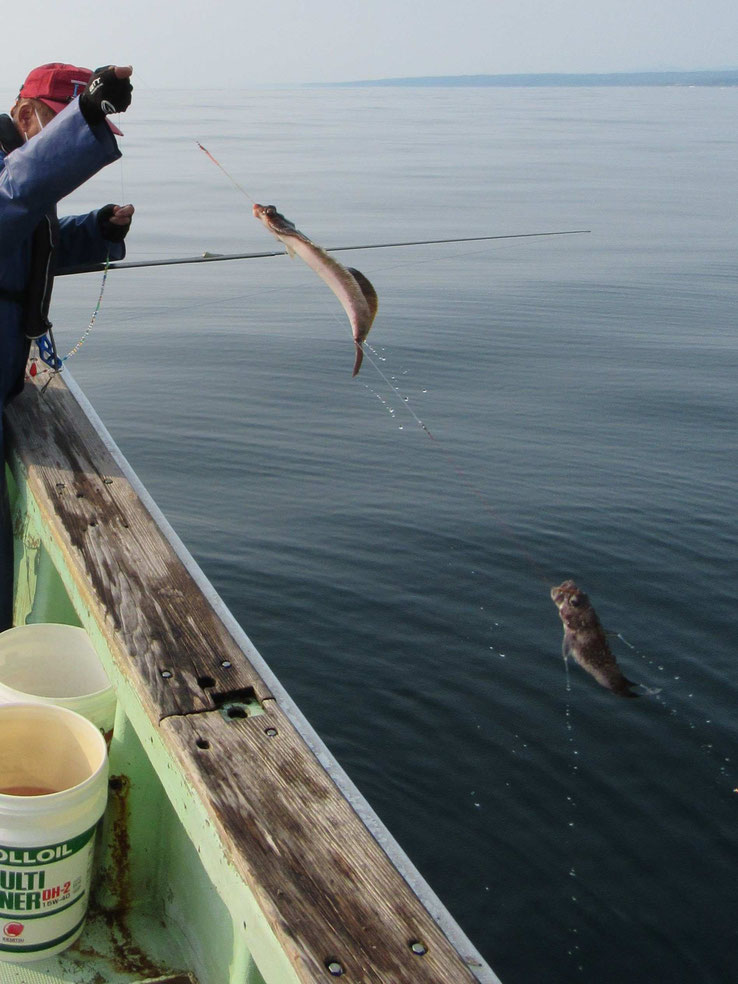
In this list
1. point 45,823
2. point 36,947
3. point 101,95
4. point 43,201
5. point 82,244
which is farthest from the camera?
point 82,244

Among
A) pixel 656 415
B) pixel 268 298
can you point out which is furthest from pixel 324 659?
pixel 268 298

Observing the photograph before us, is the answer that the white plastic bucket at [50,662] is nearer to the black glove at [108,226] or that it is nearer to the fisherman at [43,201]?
the fisherman at [43,201]

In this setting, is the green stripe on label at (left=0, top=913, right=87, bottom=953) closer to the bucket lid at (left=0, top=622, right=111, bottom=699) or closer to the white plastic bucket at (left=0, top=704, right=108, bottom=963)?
the white plastic bucket at (left=0, top=704, right=108, bottom=963)

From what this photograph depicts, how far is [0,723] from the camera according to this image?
3031mm

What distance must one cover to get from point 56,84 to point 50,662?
7.90 ft

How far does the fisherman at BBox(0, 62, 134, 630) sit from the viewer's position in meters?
3.60

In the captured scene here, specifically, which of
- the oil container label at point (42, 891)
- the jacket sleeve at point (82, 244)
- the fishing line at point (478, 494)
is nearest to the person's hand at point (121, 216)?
the jacket sleeve at point (82, 244)

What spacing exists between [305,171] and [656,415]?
2456 centimetres

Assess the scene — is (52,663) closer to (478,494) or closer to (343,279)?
(343,279)

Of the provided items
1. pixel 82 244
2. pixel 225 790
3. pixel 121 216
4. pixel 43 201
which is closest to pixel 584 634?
pixel 225 790

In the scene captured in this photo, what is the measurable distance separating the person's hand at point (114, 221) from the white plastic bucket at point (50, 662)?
2.39m

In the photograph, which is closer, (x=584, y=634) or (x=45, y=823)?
(x=45, y=823)

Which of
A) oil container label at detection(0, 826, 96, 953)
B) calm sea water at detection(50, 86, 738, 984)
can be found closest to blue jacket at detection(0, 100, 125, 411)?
oil container label at detection(0, 826, 96, 953)

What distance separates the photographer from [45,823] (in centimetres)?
264
